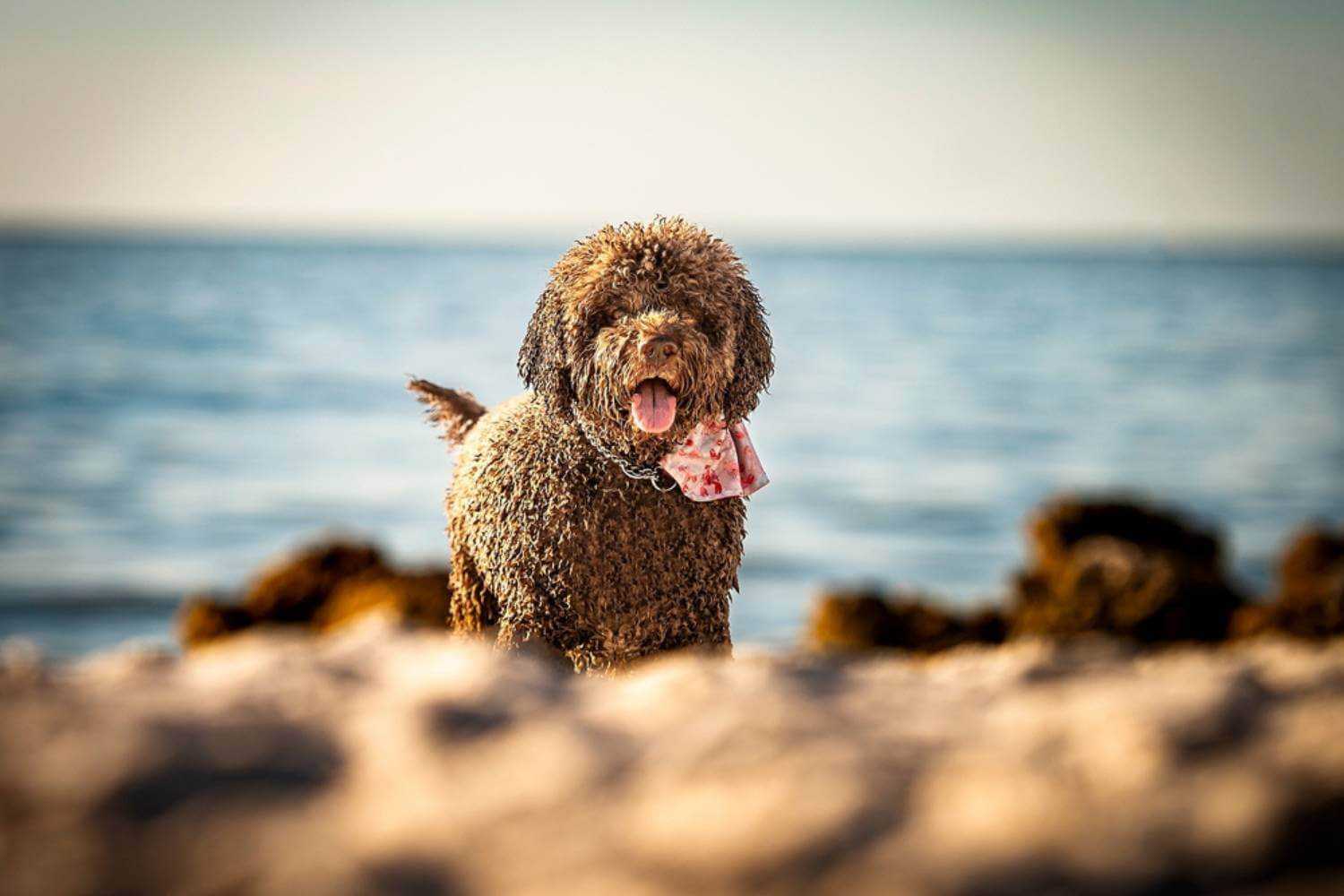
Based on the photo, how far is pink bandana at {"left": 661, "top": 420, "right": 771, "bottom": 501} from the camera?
383cm

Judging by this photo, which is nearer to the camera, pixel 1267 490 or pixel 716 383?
pixel 716 383

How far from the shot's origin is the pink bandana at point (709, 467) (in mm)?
3832

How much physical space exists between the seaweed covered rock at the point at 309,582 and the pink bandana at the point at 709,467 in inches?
183

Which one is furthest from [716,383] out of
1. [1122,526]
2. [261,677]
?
[1122,526]

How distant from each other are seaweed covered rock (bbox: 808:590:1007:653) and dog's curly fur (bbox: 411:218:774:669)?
4642 millimetres

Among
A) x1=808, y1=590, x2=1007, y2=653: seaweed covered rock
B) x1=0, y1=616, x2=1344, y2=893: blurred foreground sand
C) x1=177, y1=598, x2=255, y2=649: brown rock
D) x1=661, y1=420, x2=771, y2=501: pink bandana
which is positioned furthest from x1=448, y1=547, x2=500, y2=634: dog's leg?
x1=808, y1=590, x2=1007, y2=653: seaweed covered rock

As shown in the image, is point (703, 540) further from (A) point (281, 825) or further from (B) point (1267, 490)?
(B) point (1267, 490)

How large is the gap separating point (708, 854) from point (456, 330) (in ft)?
80.9

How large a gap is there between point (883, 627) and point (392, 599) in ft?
10.2

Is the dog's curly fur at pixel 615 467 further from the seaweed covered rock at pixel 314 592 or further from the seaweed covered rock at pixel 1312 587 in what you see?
the seaweed covered rock at pixel 1312 587

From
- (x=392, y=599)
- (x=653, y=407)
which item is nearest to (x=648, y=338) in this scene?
(x=653, y=407)

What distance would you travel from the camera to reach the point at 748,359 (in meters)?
3.92

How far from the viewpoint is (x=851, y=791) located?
1831mm

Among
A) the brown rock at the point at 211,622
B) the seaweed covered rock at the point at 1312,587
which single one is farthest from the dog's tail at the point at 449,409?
the seaweed covered rock at the point at 1312,587
